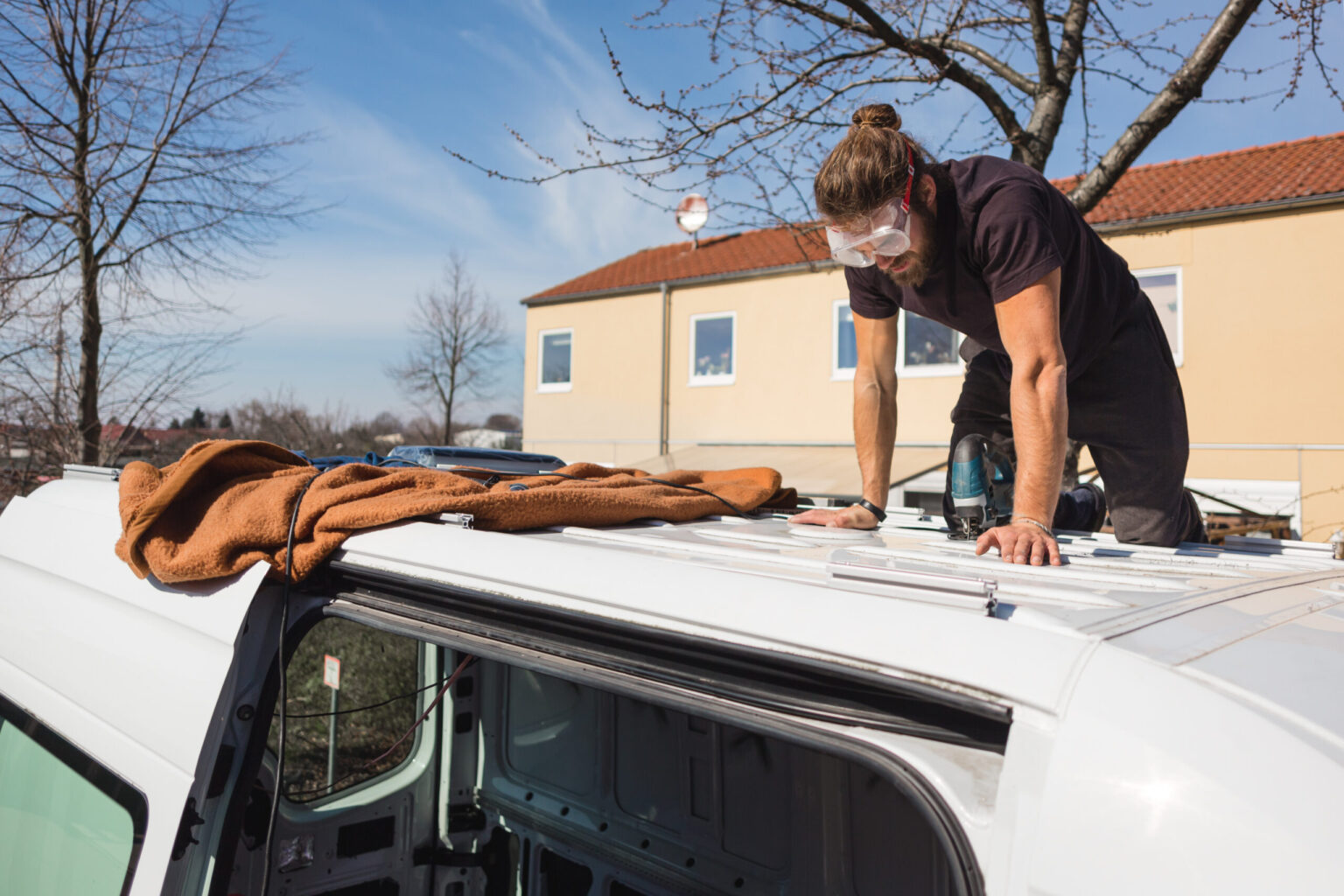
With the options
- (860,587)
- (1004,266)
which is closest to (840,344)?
(1004,266)

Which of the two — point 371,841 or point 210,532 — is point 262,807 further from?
point 210,532

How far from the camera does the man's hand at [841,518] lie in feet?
6.95

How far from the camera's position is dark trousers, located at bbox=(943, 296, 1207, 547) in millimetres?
2678

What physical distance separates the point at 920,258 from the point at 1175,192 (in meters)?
10.9

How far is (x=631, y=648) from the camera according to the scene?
1227 millimetres

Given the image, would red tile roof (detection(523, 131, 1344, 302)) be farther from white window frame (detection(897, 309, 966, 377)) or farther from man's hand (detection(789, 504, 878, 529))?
man's hand (detection(789, 504, 878, 529))

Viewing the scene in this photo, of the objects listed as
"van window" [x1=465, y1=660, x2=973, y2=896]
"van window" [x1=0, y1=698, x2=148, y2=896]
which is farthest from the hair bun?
"van window" [x1=0, y1=698, x2=148, y2=896]

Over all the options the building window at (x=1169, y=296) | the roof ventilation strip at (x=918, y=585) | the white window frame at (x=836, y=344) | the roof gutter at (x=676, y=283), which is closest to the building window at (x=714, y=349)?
the roof gutter at (x=676, y=283)

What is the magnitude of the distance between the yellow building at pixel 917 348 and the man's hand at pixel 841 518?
3.75m

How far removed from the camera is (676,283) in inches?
584

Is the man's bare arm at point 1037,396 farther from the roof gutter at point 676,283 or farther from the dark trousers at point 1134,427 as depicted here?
the roof gutter at point 676,283

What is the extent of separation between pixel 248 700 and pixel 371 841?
1394 millimetres

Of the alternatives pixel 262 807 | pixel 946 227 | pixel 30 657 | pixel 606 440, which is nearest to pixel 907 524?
pixel 946 227

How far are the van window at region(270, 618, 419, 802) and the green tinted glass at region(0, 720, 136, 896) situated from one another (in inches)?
20.4
